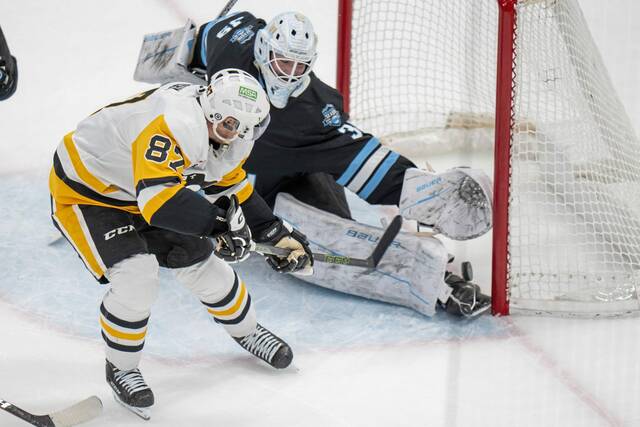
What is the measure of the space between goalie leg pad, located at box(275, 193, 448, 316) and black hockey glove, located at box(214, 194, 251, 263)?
766 mm

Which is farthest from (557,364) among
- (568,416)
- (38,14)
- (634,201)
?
(38,14)

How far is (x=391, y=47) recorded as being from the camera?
4.02 m

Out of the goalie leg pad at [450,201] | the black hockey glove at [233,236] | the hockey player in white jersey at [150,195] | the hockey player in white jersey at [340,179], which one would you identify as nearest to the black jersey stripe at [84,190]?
the hockey player in white jersey at [150,195]

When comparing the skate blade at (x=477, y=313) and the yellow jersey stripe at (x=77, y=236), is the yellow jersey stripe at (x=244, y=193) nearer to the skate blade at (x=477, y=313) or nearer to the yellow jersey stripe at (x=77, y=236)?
the yellow jersey stripe at (x=77, y=236)

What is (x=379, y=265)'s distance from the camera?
10.7ft

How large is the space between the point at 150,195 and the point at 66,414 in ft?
1.88

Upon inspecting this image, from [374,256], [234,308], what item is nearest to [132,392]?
[234,308]

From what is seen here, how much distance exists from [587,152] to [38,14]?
9.31 ft

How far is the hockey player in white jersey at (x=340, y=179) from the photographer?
313 cm

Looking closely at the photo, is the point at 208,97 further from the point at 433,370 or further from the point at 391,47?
the point at 391,47

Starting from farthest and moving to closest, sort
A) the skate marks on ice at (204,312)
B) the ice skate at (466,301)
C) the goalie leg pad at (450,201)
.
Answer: the goalie leg pad at (450,201)
the ice skate at (466,301)
the skate marks on ice at (204,312)

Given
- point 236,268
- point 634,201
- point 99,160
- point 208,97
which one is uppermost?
point 208,97

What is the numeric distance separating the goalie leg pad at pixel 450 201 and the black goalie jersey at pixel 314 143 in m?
0.08

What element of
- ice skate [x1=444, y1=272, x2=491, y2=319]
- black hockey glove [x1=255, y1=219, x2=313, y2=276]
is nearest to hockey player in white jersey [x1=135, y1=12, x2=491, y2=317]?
ice skate [x1=444, y1=272, x2=491, y2=319]
